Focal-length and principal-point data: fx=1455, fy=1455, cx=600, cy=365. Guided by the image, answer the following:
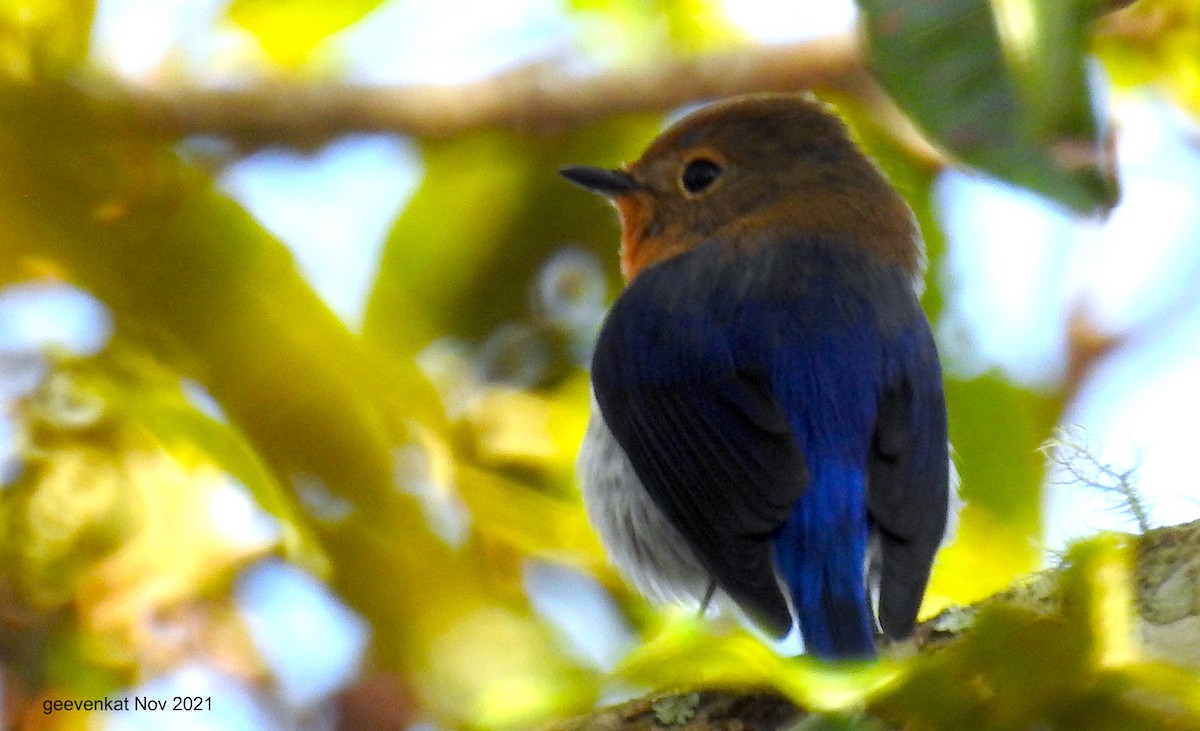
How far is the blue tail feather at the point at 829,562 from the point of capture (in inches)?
124

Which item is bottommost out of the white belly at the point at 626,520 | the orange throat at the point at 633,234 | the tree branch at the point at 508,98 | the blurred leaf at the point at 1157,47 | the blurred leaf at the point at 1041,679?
the blurred leaf at the point at 1041,679

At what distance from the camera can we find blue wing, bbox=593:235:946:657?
10.9ft

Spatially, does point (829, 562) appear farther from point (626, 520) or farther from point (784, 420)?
point (626, 520)

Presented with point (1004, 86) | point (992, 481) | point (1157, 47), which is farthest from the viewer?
point (992, 481)

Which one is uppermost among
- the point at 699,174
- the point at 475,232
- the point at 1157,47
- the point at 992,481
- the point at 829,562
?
the point at 699,174

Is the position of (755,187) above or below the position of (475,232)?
above

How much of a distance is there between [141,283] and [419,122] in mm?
960

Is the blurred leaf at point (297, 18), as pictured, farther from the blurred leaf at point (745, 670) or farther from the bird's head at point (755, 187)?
the blurred leaf at point (745, 670)

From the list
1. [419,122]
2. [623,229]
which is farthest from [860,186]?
[419,122]

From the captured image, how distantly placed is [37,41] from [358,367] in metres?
0.99

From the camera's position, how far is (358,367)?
2.88 meters

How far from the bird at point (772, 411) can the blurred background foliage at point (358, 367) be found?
15cm

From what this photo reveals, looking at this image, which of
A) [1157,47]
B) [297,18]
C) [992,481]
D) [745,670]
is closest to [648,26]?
[297,18]

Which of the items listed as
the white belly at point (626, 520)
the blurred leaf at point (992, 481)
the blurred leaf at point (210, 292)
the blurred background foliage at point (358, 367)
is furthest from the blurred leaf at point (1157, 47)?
the blurred leaf at point (210, 292)
